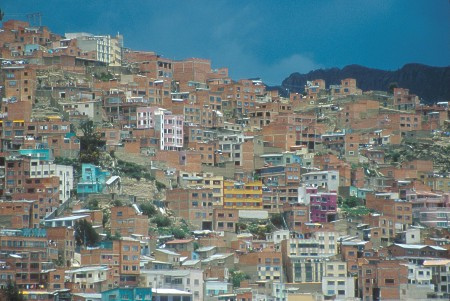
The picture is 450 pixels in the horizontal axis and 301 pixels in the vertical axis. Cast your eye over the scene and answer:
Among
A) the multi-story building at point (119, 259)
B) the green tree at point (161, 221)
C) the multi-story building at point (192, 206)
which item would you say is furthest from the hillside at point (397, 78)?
the multi-story building at point (119, 259)

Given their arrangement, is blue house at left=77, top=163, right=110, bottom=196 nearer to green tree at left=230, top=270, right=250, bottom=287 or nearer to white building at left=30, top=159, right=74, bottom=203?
white building at left=30, top=159, right=74, bottom=203

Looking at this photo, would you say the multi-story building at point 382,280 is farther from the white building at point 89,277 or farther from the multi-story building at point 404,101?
the multi-story building at point 404,101

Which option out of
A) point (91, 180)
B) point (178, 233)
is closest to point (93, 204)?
point (91, 180)

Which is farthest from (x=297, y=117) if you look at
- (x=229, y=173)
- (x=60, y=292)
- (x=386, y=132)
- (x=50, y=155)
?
(x=60, y=292)

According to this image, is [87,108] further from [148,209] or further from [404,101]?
[404,101]

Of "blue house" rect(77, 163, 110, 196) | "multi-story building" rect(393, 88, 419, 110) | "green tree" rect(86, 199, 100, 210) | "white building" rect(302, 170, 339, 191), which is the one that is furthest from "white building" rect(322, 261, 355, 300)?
"multi-story building" rect(393, 88, 419, 110)

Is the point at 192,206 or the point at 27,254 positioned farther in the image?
the point at 192,206

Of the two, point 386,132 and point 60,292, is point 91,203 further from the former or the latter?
point 386,132
